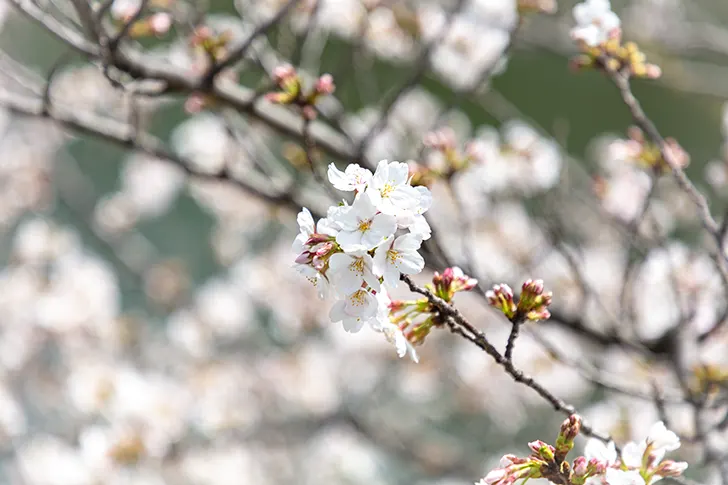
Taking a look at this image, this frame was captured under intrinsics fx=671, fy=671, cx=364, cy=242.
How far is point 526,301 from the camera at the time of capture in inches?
26.0

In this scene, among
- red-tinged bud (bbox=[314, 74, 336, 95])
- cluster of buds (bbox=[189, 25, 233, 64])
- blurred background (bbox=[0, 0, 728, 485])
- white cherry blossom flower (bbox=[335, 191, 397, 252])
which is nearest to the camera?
white cherry blossom flower (bbox=[335, 191, 397, 252])

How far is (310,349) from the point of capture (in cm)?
295

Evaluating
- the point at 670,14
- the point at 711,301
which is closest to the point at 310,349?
the point at 711,301

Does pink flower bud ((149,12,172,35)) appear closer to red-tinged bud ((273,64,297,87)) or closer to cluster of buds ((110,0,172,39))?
cluster of buds ((110,0,172,39))

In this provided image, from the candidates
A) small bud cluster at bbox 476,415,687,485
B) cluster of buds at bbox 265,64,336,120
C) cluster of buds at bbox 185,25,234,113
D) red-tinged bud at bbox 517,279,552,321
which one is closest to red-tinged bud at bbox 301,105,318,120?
cluster of buds at bbox 265,64,336,120

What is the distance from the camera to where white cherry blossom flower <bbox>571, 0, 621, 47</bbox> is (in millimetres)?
903

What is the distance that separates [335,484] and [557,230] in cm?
203

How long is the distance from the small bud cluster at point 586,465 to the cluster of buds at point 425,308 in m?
0.14

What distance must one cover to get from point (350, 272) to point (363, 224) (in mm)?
47

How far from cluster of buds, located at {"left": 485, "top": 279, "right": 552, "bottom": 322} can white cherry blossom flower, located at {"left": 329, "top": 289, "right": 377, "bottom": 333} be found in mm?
131

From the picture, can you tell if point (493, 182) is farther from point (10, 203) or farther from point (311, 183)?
point (10, 203)

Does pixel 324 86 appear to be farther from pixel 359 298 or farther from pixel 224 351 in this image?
pixel 224 351

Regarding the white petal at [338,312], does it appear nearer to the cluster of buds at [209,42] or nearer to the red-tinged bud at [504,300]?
the red-tinged bud at [504,300]

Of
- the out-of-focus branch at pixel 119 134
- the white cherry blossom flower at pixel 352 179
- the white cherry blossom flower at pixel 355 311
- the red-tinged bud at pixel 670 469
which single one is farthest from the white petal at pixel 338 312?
the out-of-focus branch at pixel 119 134
